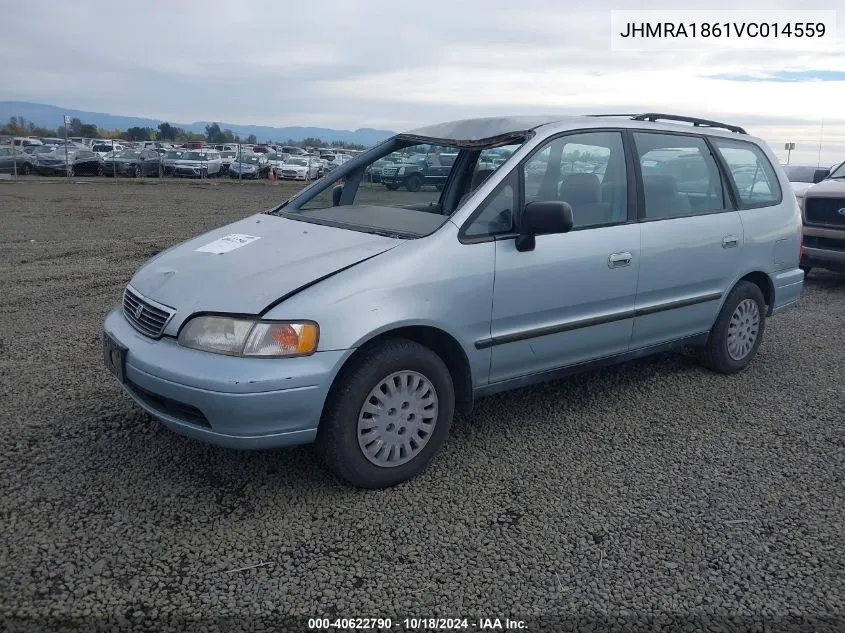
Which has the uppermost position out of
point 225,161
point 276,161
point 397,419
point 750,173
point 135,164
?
point 276,161

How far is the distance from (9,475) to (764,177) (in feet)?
17.7

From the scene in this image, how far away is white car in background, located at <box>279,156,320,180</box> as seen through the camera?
115 ft

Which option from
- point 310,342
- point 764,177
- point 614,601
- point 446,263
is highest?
point 764,177

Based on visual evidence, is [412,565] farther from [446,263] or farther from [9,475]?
[9,475]

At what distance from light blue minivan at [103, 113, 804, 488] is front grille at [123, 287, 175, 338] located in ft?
0.04

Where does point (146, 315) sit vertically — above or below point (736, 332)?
above

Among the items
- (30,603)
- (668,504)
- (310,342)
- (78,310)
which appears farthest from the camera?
(78,310)

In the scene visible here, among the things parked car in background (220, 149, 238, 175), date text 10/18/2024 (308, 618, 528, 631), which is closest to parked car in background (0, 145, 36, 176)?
parked car in background (220, 149, 238, 175)

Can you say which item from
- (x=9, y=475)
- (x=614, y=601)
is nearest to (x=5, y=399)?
(x=9, y=475)

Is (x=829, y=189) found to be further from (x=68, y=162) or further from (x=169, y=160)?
(x=169, y=160)

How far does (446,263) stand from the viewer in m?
3.67

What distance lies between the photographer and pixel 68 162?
28.6 metres

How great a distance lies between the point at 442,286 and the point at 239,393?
1.11m

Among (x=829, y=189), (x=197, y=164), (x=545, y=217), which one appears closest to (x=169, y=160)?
(x=197, y=164)
